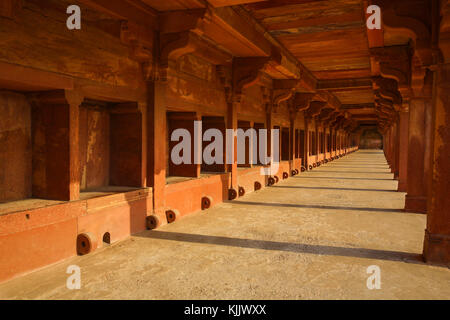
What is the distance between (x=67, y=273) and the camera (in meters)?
3.72

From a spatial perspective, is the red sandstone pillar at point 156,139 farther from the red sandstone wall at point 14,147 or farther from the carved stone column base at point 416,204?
the carved stone column base at point 416,204

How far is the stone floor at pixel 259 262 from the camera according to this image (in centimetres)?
328

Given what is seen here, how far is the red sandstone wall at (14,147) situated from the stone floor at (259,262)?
1140mm

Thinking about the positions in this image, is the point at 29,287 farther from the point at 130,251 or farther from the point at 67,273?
the point at 130,251

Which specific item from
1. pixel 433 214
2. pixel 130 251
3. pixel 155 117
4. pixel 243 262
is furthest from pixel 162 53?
pixel 433 214

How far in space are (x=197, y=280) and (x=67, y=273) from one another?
55.4 inches

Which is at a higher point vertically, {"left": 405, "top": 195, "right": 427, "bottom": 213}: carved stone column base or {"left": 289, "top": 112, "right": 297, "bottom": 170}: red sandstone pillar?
{"left": 289, "top": 112, "right": 297, "bottom": 170}: red sandstone pillar

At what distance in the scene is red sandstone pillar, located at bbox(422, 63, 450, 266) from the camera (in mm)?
4168

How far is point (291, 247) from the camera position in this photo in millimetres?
4723

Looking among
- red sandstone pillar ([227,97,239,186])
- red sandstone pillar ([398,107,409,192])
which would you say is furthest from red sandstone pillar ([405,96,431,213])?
red sandstone pillar ([227,97,239,186])

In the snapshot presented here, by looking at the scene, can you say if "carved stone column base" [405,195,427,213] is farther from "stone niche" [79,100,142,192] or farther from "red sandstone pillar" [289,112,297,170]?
"red sandstone pillar" [289,112,297,170]

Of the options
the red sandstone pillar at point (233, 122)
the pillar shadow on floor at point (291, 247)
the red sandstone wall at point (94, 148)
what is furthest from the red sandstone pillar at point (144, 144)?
the red sandstone pillar at point (233, 122)

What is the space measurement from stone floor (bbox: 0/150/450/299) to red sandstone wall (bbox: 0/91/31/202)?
1.14 m

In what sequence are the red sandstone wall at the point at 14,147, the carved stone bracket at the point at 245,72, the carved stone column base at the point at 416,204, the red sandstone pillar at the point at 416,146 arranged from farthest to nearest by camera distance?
the carved stone bracket at the point at 245,72, the red sandstone pillar at the point at 416,146, the carved stone column base at the point at 416,204, the red sandstone wall at the point at 14,147
